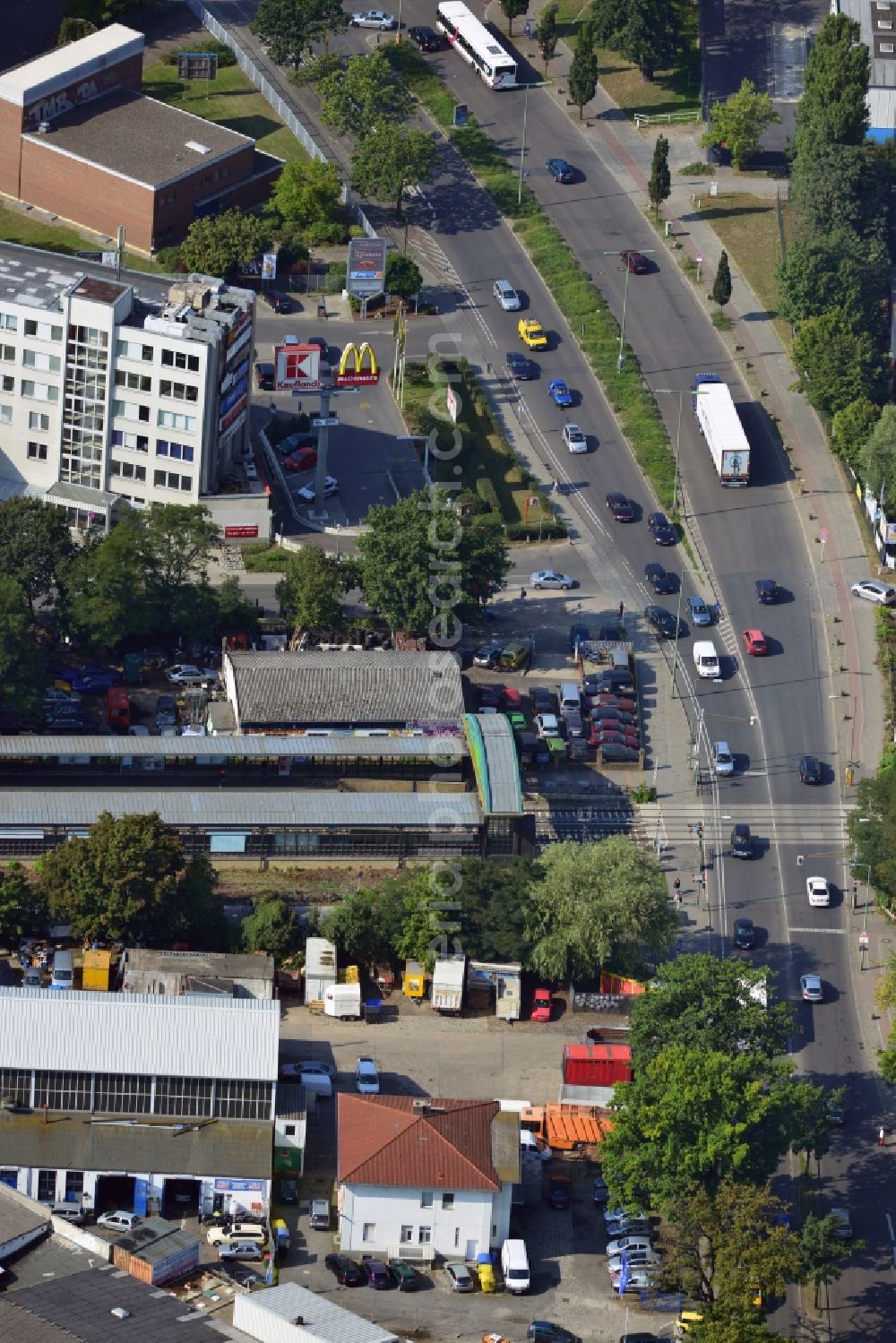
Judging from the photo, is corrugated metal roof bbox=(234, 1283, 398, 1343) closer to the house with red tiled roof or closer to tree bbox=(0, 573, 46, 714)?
the house with red tiled roof

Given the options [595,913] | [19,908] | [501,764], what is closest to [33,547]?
[19,908]

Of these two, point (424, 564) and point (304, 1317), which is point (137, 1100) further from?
point (424, 564)

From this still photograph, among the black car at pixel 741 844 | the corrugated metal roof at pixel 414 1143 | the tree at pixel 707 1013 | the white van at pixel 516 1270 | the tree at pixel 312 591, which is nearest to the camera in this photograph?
the white van at pixel 516 1270

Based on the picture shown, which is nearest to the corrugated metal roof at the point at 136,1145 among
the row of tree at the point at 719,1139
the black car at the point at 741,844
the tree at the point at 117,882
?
the tree at the point at 117,882

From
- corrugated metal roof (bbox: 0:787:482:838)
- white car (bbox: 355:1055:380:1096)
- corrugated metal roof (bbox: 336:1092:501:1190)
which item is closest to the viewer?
corrugated metal roof (bbox: 336:1092:501:1190)

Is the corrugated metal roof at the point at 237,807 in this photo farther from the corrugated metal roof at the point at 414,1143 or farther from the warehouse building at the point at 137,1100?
the corrugated metal roof at the point at 414,1143

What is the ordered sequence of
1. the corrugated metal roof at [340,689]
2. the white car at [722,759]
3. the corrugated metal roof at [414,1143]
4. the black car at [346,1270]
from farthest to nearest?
the white car at [722,759], the corrugated metal roof at [340,689], the corrugated metal roof at [414,1143], the black car at [346,1270]

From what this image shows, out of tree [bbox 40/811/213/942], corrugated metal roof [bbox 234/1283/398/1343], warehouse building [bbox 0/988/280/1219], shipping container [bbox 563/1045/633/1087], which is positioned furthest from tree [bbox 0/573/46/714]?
corrugated metal roof [bbox 234/1283/398/1343]

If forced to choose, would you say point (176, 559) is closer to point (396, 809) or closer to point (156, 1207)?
point (396, 809)
